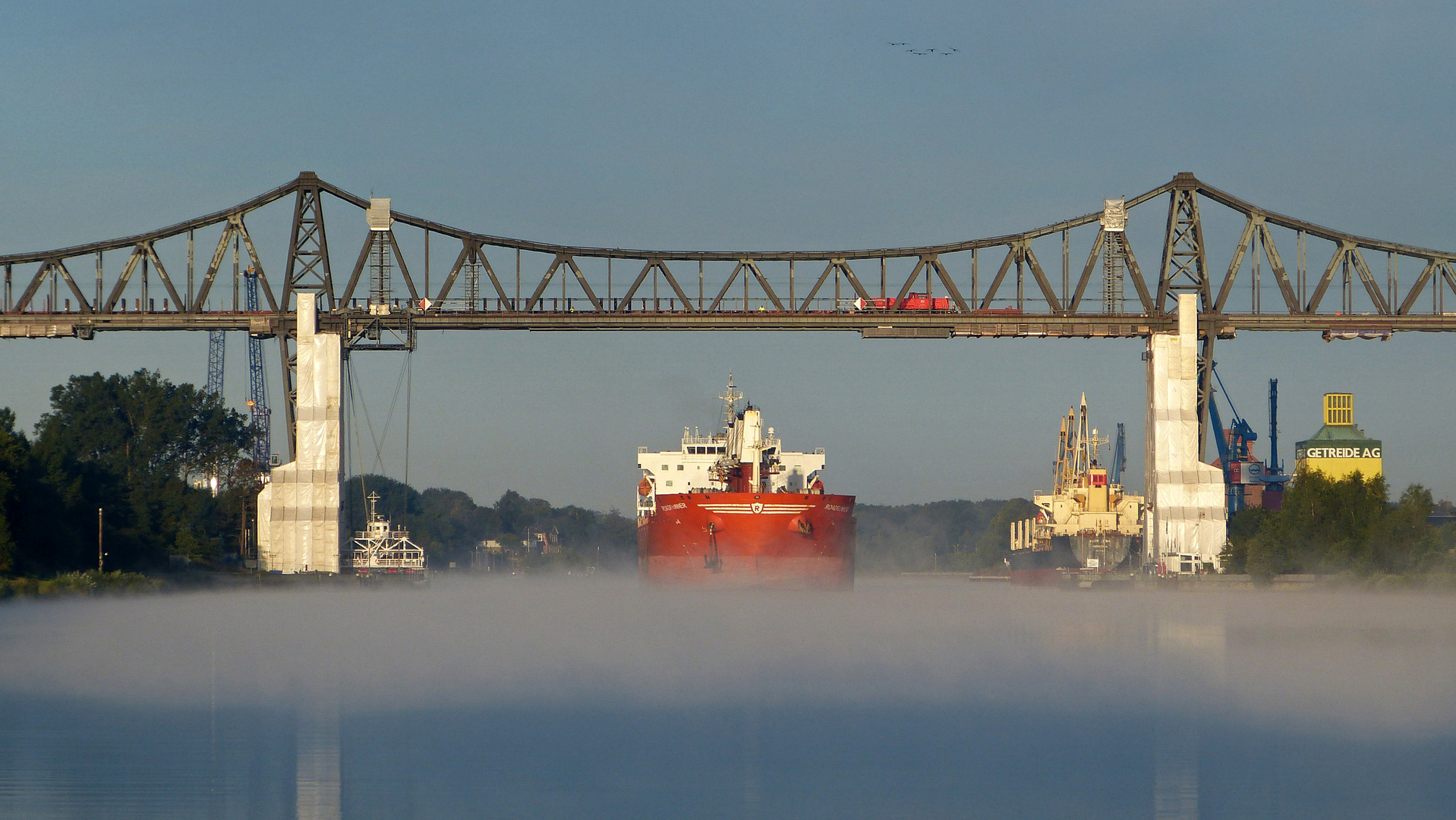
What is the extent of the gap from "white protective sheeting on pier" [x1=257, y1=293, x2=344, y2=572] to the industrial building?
10860cm

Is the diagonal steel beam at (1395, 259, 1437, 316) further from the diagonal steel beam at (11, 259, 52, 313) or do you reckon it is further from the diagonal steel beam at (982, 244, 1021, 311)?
the diagonal steel beam at (11, 259, 52, 313)

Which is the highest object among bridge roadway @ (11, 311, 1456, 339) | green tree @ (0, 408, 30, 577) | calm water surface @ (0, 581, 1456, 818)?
bridge roadway @ (11, 311, 1456, 339)

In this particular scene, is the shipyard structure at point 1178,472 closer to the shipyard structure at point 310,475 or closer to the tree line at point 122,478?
the shipyard structure at point 310,475

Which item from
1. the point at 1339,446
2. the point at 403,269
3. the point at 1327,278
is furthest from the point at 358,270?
the point at 1339,446

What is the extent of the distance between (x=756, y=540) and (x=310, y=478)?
855 inches

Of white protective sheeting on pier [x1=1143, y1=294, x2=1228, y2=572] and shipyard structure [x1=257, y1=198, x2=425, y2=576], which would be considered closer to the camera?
shipyard structure [x1=257, y1=198, x2=425, y2=576]

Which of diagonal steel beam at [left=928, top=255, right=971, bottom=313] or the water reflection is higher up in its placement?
diagonal steel beam at [left=928, top=255, right=971, bottom=313]

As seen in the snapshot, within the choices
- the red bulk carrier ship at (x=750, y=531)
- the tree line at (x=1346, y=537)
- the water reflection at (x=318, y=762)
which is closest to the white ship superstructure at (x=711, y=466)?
the red bulk carrier ship at (x=750, y=531)

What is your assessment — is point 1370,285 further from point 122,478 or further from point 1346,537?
point 122,478

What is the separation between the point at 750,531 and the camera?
7481 cm

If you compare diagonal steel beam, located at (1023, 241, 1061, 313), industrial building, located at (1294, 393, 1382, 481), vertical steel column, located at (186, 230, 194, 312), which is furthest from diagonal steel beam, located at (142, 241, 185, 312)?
industrial building, located at (1294, 393, 1382, 481)

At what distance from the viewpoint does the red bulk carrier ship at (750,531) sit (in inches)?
2958

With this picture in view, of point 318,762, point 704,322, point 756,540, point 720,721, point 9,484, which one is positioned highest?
point 704,322

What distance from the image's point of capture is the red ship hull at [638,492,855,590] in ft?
246
